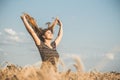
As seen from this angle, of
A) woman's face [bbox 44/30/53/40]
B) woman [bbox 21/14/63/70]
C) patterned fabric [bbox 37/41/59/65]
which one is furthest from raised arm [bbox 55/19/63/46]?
patterned fabric [bbox 37/41/59/65]

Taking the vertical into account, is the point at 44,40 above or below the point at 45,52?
above

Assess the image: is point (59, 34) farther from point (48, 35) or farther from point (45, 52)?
point (45, 52)

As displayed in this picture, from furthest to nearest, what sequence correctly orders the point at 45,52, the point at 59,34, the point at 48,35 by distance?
the point at 59,34
the point at 48,35
the point at 45,52

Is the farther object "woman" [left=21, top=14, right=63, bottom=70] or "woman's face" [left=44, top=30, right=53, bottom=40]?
"woman's face" [left=44, top=30, right=53, bottom=40]

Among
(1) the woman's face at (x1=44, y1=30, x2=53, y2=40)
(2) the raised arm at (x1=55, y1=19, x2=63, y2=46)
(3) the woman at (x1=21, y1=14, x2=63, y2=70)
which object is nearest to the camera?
(3) the woman at (x1=21, y1=14, x2=63, y2=70)

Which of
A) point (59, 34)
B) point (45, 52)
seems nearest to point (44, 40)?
point (45, 52)

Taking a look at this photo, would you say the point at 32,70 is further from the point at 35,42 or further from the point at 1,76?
the point at 35,42

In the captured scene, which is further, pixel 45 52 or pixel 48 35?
pixel 48 35

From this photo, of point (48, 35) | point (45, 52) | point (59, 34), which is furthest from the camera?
point (59, 34)

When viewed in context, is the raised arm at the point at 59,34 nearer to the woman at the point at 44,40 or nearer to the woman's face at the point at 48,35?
the woman at the point at 44,40

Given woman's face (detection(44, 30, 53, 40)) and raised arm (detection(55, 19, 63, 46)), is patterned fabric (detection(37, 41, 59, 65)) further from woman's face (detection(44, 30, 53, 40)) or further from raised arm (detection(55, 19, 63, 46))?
raised arm (detection(55, 19, 63, 46))

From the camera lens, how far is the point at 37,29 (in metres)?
4.71

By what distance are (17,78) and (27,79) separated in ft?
0.47

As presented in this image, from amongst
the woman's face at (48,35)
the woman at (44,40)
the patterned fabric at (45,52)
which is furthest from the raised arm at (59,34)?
the patterned fabric at (45,52)
